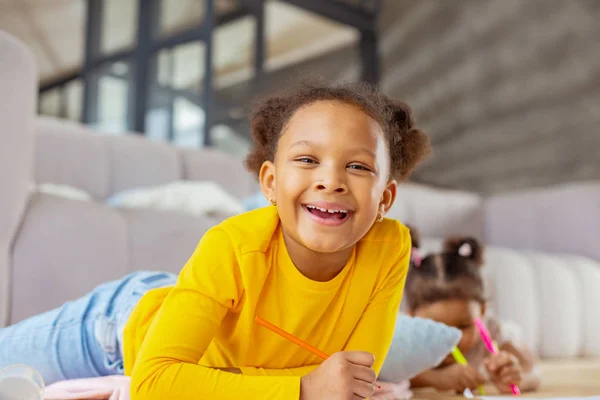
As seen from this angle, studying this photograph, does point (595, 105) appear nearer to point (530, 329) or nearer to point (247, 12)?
point (530, 329)

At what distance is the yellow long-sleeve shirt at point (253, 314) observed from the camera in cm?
50

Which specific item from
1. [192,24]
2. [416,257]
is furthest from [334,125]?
[192,24]

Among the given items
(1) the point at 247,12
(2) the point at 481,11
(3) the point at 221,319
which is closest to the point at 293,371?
(3) the point at 221,319

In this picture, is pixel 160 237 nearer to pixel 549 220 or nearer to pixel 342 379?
pixel 342 379

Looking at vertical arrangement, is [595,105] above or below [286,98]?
above

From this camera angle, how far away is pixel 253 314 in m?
0.57

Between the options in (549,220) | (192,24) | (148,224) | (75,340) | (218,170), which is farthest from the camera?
(192,24)

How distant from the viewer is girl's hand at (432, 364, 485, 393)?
0.93m

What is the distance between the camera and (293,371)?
1.95 ft

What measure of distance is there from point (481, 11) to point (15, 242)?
2620 mm

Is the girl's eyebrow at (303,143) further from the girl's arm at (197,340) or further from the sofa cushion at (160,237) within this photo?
the sofa cushion at (160,237)

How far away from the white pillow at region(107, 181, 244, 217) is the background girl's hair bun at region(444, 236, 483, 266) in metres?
0.47

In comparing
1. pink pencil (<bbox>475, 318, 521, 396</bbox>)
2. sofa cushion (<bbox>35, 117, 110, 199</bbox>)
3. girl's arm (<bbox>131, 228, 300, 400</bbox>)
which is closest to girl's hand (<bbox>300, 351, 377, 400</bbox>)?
girl's arm (<bbox>131, 228, 300, 400</bbox>)

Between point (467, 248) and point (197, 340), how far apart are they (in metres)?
0.81
